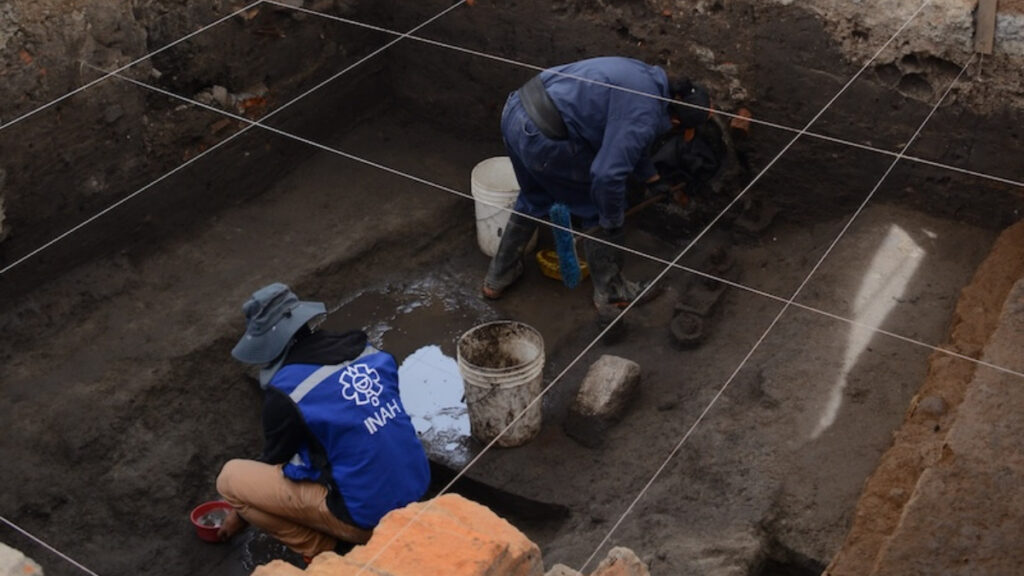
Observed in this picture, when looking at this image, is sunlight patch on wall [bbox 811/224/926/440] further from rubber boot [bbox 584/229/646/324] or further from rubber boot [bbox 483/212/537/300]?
rubber boot [bbox 483/212/537/300]

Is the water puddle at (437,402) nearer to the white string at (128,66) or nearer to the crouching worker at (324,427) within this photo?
the crouching worker at (324,427)

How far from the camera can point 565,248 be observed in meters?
6.73

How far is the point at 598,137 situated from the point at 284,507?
2445 mm

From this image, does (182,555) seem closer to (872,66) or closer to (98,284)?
(98,284)

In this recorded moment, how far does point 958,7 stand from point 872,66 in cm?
53

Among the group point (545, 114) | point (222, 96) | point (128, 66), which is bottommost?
point (222, 96)

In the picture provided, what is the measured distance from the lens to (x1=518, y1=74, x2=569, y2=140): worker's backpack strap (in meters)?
6.25

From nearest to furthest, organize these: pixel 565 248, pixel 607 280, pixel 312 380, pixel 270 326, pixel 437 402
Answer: pixel 312 380
pixel 270 326
pixel 437 402
pixel 607 280
pixel 565 248

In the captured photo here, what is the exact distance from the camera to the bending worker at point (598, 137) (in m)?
6.09

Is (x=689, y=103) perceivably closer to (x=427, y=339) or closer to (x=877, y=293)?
(x=877, y=293)

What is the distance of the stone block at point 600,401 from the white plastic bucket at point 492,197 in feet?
4.96

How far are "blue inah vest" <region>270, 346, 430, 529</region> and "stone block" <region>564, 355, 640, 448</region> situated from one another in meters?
0.94

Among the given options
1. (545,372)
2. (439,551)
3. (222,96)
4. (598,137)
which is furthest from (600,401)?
(222,96)

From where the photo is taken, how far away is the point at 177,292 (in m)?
6.80
